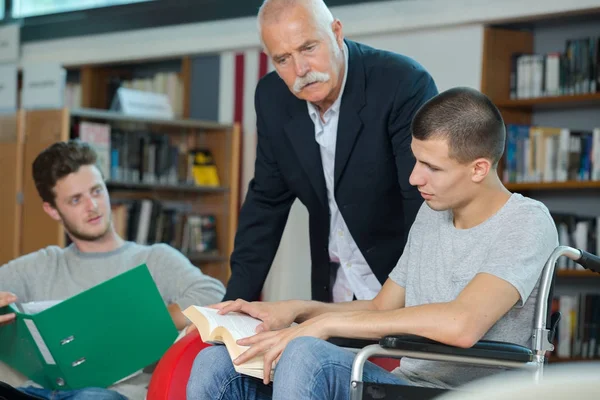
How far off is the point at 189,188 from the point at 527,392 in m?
5.31

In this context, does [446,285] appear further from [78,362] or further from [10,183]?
[10,183]

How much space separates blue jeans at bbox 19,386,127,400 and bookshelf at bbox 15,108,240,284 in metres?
2.84

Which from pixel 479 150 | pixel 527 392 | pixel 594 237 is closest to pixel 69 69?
pixel 594 237

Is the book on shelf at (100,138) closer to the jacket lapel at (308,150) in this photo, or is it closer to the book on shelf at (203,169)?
the book on shelf at (203,169)

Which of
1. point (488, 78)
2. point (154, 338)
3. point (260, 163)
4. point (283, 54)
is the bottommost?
point (154, 338)

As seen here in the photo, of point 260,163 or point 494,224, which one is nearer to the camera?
point 494,224

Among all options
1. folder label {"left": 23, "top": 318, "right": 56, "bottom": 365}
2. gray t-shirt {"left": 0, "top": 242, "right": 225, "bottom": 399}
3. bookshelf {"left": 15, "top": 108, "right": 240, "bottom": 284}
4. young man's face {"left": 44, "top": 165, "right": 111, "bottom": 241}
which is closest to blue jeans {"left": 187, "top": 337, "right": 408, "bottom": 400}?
folder label {"left": 23, "top": 318, "right": 56, "bottom": 365}

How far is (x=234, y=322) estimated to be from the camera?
198cm

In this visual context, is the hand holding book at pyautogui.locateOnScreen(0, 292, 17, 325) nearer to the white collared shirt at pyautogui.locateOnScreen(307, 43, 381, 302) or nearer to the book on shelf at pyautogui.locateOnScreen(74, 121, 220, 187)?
the white collared shirt at pyautogui.locateOnScreen(307, 43, 381, 302)

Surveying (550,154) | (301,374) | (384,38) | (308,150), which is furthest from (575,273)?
(301,374)

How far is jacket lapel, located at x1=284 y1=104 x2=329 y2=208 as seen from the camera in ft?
8.28

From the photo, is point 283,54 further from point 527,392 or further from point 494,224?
point 527,392

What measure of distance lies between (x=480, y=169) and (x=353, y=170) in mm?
654

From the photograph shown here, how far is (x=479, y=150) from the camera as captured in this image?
73.2 inches
